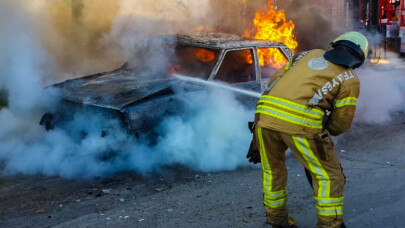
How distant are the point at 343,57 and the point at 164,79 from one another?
9.81 feet

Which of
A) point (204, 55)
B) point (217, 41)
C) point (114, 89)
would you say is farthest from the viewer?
point (217, 41)

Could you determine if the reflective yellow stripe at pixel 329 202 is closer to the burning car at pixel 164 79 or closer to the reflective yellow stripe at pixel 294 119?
the reflective yellow stripe at pixel 294 119

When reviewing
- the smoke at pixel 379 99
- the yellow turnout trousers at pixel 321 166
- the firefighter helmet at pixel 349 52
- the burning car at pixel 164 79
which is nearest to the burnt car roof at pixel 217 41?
the burning car at pixel 164 79

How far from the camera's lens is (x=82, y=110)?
5.57 meters

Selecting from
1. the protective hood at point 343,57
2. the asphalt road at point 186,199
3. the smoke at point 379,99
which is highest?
the protective hood at point 343,57

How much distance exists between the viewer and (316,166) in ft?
11.5

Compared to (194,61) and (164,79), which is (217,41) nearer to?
(194,61)

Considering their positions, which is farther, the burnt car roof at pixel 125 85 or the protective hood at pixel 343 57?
the burnt car roof at pixel 125 85

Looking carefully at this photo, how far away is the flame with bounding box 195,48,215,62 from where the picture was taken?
6.38m

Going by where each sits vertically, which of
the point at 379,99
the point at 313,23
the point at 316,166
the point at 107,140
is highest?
Answer: the point at 313,23

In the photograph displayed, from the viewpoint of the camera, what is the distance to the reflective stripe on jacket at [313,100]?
3457 millimetres

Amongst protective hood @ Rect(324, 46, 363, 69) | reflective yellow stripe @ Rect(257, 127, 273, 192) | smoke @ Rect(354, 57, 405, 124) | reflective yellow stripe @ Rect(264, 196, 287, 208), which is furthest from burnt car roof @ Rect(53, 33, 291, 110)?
protective hood @ Rect(324, 46, 363, 69)

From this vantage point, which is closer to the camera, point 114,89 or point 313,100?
point 313,100

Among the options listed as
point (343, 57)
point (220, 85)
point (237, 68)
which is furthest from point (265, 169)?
point (237, 68)
